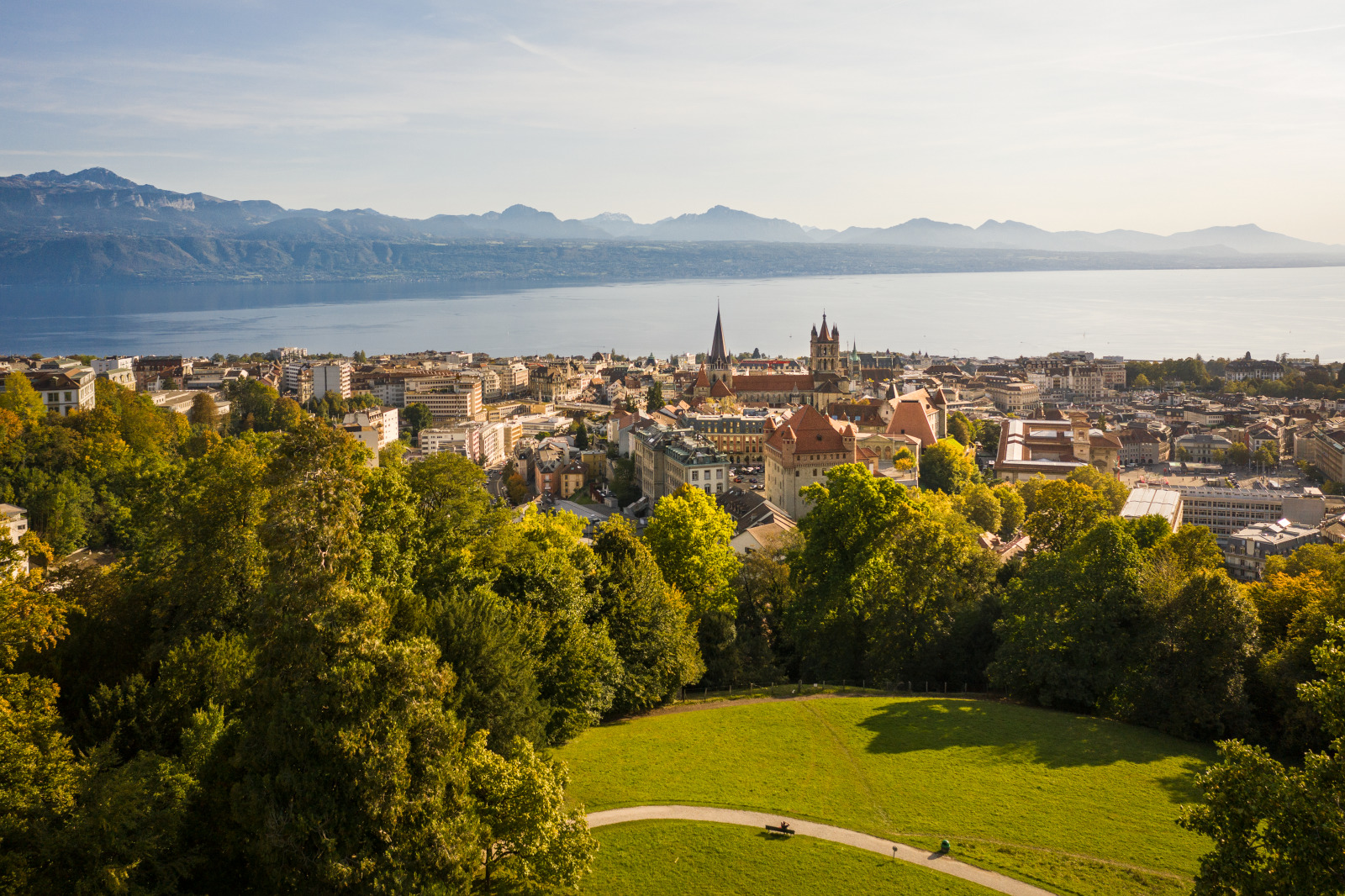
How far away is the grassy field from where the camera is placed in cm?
1309

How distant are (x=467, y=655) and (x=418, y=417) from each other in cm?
7775

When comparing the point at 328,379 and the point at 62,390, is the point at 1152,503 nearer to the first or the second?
the point at 62,390

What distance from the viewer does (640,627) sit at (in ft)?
62.8

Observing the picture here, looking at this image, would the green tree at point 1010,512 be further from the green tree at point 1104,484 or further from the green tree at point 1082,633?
the green tree at point 1082,633

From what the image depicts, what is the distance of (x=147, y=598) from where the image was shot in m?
14.9

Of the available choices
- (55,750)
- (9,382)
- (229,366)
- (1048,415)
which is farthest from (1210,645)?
(229,366)

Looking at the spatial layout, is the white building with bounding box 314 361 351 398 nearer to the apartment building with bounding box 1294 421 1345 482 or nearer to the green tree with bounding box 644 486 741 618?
the green tree with bounding box 644 486 741 618

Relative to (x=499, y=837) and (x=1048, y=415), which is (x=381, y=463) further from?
(x=1048, y=415)

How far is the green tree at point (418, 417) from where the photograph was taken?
87688 mm

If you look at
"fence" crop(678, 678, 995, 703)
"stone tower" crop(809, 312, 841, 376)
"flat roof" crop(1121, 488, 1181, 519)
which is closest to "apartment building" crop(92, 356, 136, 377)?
"stone tower" crop(809, 312, 841, 376)

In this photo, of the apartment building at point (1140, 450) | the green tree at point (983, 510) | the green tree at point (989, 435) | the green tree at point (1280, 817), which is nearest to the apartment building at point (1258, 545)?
the green tree at point (983, 510)

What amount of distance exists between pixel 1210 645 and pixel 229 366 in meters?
107

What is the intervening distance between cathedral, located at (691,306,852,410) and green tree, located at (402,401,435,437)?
2522cm

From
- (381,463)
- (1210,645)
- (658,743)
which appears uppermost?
(381,463)
